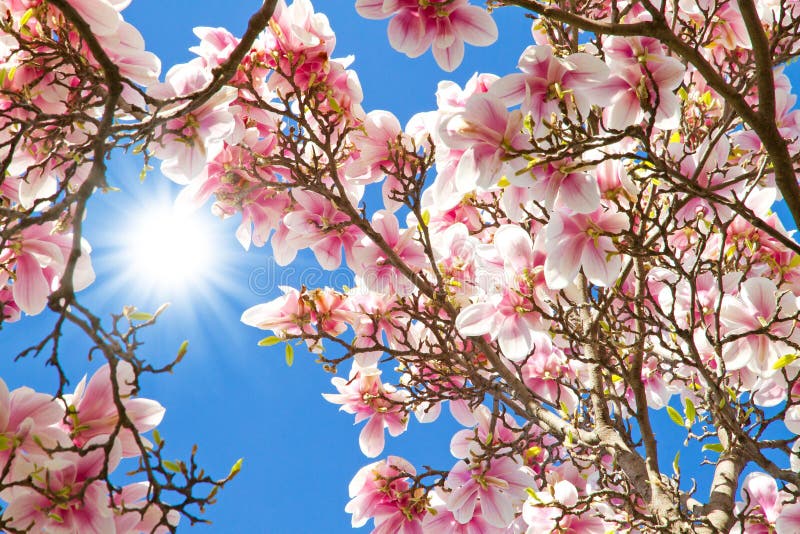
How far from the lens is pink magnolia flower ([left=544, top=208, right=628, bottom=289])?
2355 millimetres

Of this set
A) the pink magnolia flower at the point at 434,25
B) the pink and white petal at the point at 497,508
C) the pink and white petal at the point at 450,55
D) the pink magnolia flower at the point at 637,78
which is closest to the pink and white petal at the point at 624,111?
the pink magnolia flower at the point at 637,78

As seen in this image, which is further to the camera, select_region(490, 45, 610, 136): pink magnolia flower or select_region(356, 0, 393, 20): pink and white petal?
select_region(356, 0, 393, 20): pink and white petal

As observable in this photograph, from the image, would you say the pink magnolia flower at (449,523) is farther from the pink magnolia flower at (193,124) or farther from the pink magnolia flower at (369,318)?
the pink magnolia flower at (193,124)

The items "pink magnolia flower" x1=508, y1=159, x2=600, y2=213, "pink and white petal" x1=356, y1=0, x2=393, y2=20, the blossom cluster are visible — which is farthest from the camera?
"pink and white petal" x1=356, y1=0, x2=393, y2=20

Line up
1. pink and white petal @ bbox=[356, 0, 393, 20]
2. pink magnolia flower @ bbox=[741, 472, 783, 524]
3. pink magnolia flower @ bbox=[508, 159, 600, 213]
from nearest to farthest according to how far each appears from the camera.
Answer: pink magnolia flower @ bbox=[508, 159, 600, 213], pink and white petal @ bbox=[356, 0, 393, 20], pink magnolia flower @ bbox=[741, 472, 783, 524]

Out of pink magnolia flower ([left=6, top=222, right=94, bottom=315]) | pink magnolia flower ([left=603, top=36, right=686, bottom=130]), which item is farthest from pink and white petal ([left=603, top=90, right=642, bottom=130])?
pink magnolia flower ([left=6, top=222, right=94, bottom=315])

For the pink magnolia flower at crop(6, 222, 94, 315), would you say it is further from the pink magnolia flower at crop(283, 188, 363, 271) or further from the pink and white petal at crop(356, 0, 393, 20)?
the pink and white petal at crop(356, 0, 393, 20)

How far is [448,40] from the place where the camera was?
2576mm

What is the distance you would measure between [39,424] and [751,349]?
8.59 ft

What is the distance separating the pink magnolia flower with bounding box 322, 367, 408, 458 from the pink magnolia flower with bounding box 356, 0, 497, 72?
71.9 inches

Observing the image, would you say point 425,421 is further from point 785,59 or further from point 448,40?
point 785,59

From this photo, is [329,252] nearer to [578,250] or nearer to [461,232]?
[461,232]

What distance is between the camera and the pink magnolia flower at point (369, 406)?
3.65 m

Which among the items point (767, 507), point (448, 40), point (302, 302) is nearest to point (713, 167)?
point (448, 40)
